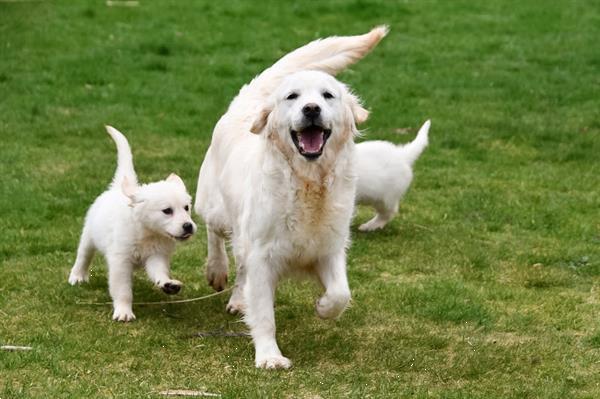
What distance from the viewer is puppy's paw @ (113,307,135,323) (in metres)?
6.07

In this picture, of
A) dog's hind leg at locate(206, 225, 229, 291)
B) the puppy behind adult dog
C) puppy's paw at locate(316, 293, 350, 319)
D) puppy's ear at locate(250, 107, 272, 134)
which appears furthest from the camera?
dog's hind leg at locate(206, 225, 229, 291)

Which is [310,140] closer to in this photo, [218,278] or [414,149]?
[218,278]

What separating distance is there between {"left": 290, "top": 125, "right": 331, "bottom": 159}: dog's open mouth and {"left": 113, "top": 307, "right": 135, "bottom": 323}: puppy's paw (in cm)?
151

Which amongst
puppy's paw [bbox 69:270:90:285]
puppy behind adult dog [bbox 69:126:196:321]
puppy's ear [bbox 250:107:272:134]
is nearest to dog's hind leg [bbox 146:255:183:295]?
puppy behind adult dog [bbox 69:126:196:321]

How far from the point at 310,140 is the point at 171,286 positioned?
4.36 ft

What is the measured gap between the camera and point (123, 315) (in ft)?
19.9

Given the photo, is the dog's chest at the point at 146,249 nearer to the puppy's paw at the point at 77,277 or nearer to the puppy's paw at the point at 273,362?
the puppy's paw at the point at 77,277

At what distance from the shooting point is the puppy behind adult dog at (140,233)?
6.17 metres

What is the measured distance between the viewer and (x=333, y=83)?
5.38 meters

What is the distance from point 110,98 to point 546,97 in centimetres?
494

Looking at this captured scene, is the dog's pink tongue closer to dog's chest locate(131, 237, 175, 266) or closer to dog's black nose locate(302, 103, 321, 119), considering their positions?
dog's black nose locate(302, 103, 321, 119)

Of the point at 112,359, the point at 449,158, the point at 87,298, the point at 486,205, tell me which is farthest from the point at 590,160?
the point at 112,359

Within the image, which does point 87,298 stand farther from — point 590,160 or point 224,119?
point 590,160

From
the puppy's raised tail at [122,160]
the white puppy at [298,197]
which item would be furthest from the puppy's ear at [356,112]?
the puppy's raised tail at [122,160]
